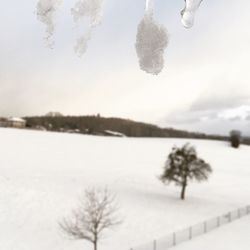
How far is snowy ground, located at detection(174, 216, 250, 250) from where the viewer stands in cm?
3566

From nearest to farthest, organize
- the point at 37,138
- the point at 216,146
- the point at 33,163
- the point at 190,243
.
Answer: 1. the point at 190,243
2. the point at 33,163
3. the point at 37,138
4. the point at 216,146

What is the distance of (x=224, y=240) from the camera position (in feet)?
125

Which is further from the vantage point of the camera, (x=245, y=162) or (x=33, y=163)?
(x=245, y=162)

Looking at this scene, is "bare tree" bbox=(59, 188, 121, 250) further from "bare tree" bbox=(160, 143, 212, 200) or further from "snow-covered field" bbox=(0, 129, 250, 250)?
"bare tree" bbox=(160, 143, 212, 200)

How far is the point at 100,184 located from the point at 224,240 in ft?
74.5

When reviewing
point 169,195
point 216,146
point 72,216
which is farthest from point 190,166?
point 216,146

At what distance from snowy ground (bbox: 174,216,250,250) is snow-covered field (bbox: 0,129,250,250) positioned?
3.89 m

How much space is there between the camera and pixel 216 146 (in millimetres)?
104812

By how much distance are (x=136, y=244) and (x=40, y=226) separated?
8.84m

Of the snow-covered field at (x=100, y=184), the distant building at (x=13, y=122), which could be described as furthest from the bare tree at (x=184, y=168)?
the distant building at (x=13, y=122)

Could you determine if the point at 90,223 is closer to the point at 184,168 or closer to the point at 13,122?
the point at 184,168

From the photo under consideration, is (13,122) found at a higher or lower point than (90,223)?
higher

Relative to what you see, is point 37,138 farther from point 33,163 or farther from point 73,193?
point 73,193

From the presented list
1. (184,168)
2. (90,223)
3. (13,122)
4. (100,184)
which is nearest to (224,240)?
(90,223)
